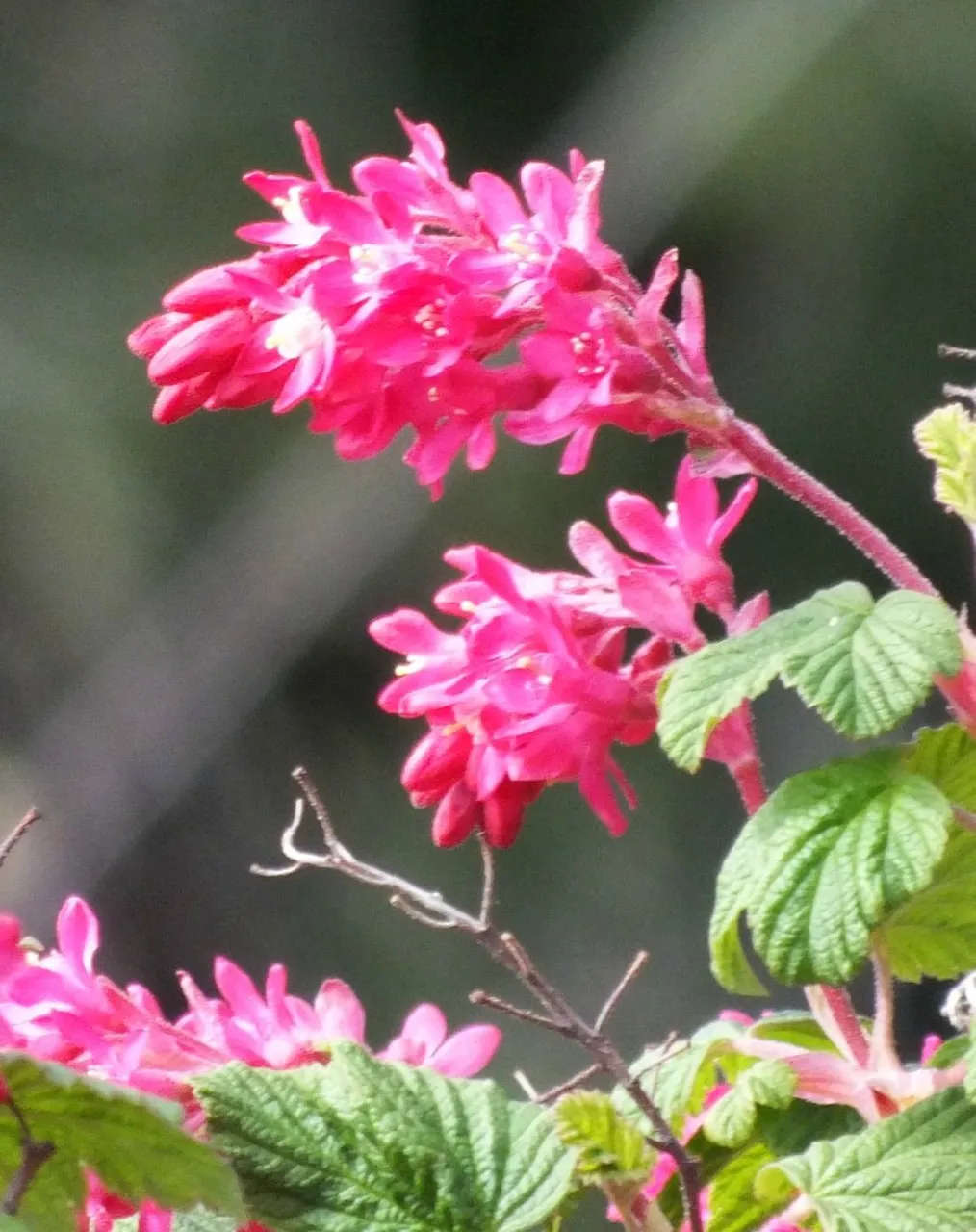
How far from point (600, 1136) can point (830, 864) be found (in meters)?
0.13

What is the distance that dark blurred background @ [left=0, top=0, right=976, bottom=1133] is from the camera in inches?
51.5

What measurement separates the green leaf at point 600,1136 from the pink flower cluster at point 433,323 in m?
0.25

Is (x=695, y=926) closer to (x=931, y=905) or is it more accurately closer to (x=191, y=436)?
(x=191, y=436)

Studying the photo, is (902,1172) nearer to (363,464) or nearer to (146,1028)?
(146,1028)

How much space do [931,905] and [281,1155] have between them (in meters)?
0.32

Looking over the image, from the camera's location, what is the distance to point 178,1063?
22.5 inches

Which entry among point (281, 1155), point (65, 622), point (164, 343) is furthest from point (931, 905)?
point (65, 622)

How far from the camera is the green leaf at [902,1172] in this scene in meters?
0.47

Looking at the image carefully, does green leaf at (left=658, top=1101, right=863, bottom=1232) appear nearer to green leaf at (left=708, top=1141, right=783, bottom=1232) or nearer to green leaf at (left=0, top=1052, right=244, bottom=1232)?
green leaf at (left=708, top=1141, right=783, bottom=1232)

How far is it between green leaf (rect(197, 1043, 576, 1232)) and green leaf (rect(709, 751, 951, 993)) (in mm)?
117

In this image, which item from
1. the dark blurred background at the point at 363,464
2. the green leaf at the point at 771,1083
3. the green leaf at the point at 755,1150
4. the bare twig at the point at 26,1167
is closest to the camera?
the bare twig at the point at 26,1167

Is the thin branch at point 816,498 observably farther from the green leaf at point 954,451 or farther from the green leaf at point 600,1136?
the green leaf at point 600,1136

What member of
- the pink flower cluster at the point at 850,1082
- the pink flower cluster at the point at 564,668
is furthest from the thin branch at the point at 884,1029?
the pink flower cluster at the point at 564,668

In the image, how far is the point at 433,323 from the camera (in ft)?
1.76
